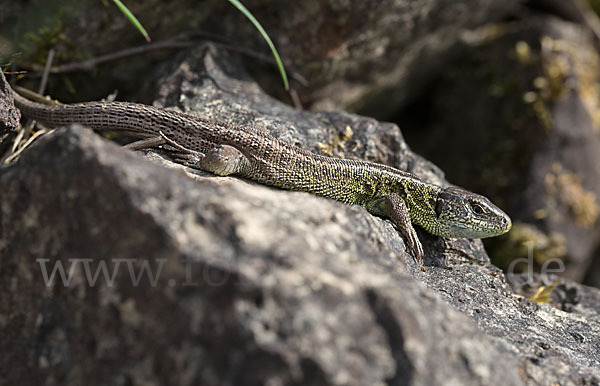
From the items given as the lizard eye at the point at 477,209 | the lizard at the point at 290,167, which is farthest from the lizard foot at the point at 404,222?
the lizard eye at the point at 477,209

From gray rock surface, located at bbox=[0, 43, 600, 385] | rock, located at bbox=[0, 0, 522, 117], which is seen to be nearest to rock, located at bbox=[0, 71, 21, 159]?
rock, located at bbox=[0, 0, 522, 117]

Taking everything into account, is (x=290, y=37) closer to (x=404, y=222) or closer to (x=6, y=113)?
(x=404, y=222)

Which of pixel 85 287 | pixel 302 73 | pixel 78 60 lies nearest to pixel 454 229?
pixel 302 73

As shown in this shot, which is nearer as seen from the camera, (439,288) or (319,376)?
(319,376)

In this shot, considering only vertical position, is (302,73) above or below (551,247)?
above

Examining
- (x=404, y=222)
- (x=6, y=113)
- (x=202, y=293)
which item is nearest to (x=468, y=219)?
(x=404, y=222)

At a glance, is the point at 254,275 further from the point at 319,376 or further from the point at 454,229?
the point at 454,229
